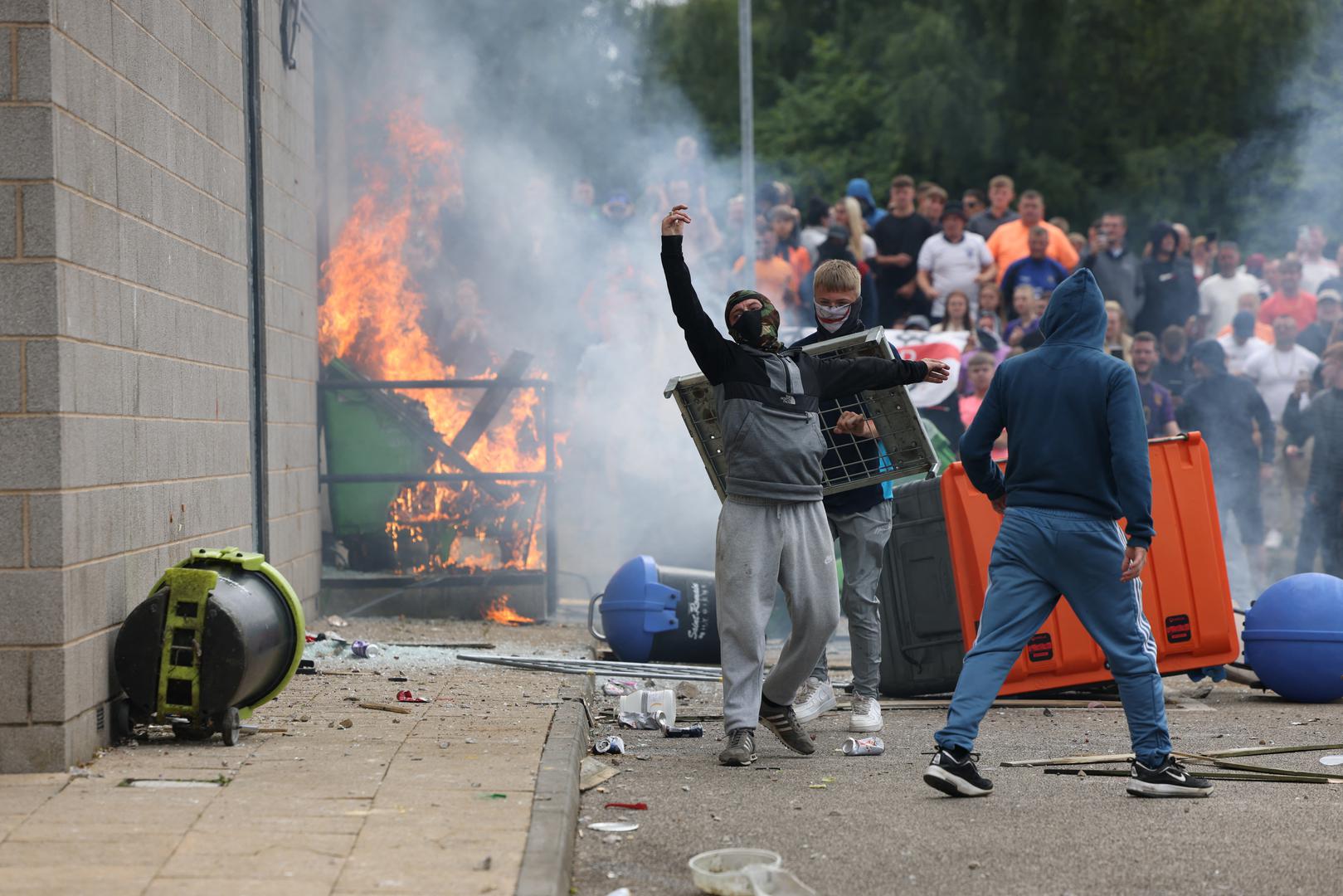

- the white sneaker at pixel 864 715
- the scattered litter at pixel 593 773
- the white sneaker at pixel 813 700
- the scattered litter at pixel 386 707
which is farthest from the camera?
the white sneaker at pixel 813 700

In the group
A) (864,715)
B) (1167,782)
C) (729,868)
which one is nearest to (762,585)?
(864,715)

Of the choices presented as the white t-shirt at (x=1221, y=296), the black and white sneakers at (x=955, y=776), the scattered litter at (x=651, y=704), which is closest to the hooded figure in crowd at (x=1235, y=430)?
the white t-shirt at (x=1221, y=296)

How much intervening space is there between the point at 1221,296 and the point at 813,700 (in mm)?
9891

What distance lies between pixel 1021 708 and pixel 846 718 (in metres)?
0.96

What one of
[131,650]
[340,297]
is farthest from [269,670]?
[340,297]

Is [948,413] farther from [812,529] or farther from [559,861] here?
[559,861]

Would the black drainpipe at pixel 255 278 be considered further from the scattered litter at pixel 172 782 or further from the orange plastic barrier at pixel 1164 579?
the orange plastic barrier at pixel 1164 579

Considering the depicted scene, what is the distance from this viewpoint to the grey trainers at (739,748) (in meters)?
6.26

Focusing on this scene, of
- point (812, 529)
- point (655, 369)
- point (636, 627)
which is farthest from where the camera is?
point (655, 369)

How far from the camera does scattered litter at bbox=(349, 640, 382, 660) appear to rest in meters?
8.71

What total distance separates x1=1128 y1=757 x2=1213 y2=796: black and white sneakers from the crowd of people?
6.75m

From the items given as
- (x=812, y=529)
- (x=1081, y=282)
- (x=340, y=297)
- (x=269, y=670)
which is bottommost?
(x=269, y=670)

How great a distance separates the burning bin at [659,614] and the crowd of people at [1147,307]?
3776mm

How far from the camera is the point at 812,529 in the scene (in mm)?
6355
